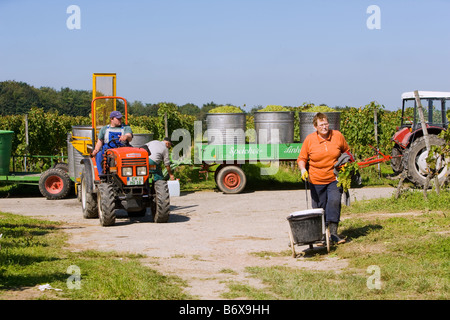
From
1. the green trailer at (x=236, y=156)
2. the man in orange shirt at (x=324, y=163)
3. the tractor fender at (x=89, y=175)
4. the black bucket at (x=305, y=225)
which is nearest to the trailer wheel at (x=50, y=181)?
the green trailer at (x=236, y=156)

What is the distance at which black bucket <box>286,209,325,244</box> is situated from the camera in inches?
314

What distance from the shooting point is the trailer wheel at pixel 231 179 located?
1669 centimetres

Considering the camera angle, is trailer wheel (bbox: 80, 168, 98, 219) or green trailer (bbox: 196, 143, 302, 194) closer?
trailer wheel (bbox: 80, 168, 98, 219)

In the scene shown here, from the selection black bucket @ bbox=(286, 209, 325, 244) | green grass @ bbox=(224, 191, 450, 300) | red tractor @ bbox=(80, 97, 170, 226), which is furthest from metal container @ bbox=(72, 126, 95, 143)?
black bucket @ bbox=(286, 209, 325, 244)

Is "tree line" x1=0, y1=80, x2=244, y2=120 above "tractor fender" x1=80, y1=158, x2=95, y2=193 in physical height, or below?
above

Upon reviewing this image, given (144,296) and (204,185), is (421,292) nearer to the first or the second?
(144,296)

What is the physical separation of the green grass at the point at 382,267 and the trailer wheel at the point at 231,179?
629 cm

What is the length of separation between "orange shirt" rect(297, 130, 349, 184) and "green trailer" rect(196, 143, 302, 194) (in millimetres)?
8196

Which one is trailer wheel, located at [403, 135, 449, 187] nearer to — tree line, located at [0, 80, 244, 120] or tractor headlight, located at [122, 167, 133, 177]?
tractor headlight, located at [122, 167, 133, 177]

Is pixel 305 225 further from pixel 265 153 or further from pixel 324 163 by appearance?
pixel 265 153

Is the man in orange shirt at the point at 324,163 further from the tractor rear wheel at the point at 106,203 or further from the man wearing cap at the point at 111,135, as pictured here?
the man wearing cap at the point at 111,135

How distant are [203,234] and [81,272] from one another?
3.49 m

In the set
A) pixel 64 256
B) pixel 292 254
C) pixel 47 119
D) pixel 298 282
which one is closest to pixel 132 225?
pixel 64 256

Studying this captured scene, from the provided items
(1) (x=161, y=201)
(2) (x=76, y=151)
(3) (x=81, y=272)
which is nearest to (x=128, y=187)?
(1) (x=161, y=201)
